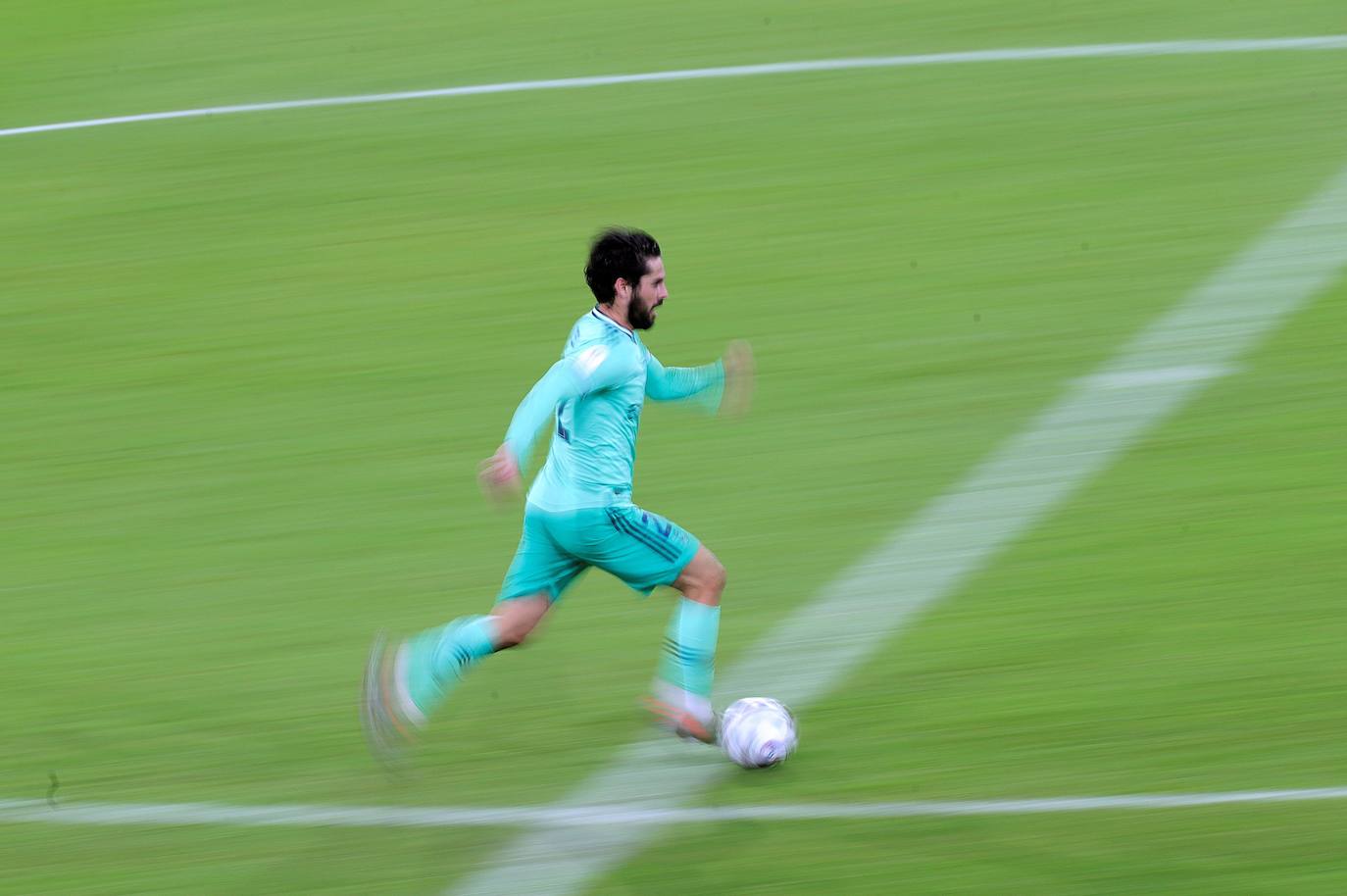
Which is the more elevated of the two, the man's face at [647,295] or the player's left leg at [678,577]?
the man's face at [647,295]

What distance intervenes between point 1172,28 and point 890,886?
1092cm

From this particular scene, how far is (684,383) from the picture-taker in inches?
281

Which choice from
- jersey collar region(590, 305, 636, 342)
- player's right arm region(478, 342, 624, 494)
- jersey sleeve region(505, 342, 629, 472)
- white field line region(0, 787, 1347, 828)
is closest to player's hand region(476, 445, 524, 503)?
player's right arm region(478, 342, 624, 494)

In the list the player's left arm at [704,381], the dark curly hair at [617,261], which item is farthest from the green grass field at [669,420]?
the dark curly hair at [617,261]

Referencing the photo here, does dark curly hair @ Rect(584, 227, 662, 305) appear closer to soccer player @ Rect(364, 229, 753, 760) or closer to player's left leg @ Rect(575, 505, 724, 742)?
soccer player @ Rect(364, 229, 753, 760)

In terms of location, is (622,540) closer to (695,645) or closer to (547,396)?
(695,645)

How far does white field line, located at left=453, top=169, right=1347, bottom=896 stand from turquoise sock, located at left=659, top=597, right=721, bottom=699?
0.37 m

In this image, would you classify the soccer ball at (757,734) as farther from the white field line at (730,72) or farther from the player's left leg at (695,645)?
the white field line at (730,72)

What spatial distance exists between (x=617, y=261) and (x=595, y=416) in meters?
0.55

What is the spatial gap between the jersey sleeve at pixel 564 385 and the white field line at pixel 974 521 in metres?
1.32

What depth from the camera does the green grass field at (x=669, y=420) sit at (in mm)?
6793

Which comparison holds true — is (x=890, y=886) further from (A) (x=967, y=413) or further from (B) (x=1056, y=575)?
(A) (x=967, y=413)

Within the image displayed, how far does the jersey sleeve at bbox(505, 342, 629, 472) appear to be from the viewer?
643cm

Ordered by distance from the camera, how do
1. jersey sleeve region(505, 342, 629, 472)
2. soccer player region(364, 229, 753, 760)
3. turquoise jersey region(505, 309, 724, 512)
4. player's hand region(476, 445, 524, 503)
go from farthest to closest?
1. soccer player region(364, 229, 753, 760)
2. turquoise jersey region(505, 309, 724, 512)
3. jersey sleeve region(505, 342, 629, 472)
4. player's hand region(476, 445, 524, 503)
